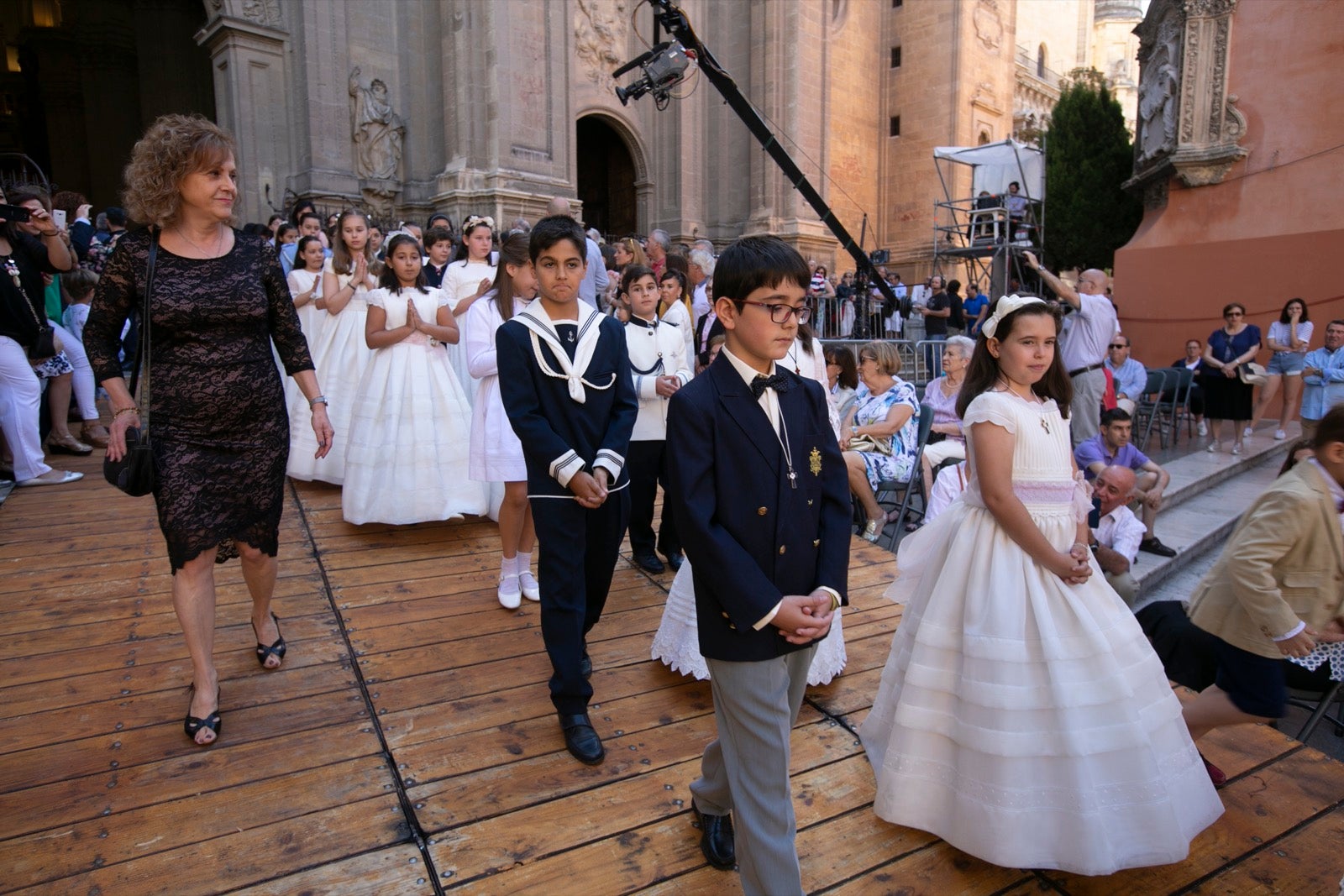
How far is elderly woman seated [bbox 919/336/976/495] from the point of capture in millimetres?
6500

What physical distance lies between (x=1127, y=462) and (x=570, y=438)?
17.8ft

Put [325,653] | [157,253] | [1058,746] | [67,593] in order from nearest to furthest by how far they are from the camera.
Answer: [1058,746], [157,253], [325,653], [67,593]

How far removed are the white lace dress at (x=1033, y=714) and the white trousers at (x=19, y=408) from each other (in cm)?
637

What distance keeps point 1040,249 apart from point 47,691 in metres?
21.0

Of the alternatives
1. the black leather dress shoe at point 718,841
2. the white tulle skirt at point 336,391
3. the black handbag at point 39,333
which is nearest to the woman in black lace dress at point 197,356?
the black leather dress shoe at point 718,841

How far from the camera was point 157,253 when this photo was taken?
280 centimetres

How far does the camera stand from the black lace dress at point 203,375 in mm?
2793

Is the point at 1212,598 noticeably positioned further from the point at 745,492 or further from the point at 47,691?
the point at 47,691

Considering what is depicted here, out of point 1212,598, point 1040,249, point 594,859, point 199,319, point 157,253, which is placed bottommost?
point 594,859

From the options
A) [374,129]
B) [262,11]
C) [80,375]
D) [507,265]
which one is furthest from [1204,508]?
[262,11]

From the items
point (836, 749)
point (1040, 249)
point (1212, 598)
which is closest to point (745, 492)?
point (836, 749)

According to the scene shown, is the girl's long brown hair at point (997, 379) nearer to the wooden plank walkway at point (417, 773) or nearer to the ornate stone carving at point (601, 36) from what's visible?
the wooden plank walkway at point (417, 773)

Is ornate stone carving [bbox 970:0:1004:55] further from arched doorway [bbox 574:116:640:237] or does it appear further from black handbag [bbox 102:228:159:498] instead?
black handbag [bbox 102:228:159:498]

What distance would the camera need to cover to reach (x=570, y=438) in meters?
3.03
